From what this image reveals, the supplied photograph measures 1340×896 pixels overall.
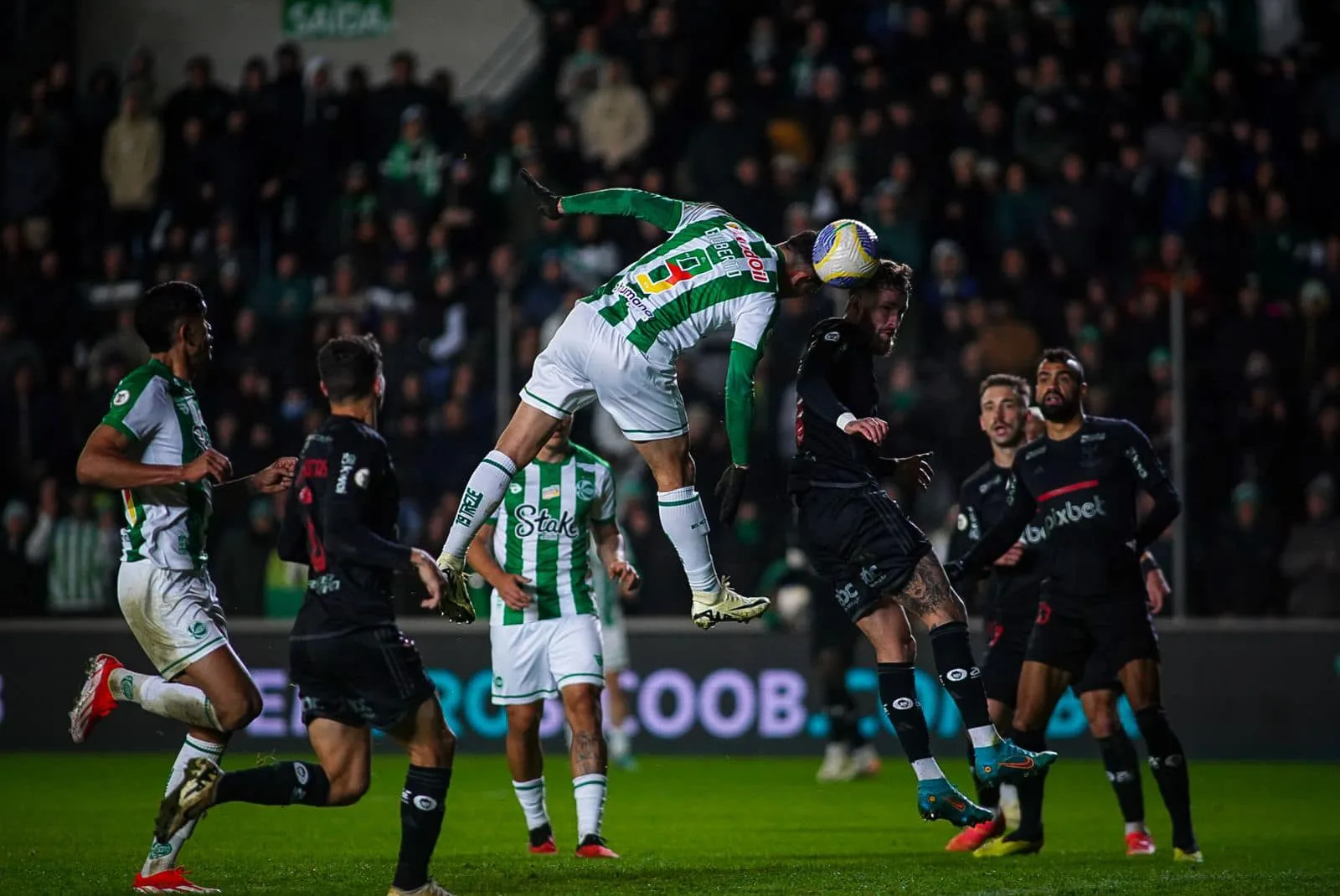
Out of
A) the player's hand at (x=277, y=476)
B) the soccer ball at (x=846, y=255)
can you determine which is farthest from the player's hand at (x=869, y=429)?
the player's hand at (x=277, y=476)

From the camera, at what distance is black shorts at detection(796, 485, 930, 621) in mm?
8281

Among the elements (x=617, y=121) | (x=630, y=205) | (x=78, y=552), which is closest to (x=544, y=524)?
(x=630, y=205)

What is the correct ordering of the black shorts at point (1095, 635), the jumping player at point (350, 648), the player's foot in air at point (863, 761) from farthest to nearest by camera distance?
the player's foot in air at point (863, 761)
the black shorts at point (1095, 635)
the jumping player at point (350, 648)

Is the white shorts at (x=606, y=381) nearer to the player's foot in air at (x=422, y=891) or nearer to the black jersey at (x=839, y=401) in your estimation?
the black jersey at (x=839, y=401)

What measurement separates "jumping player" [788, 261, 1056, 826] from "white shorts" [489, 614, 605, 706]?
69.2 inches

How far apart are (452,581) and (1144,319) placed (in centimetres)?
816

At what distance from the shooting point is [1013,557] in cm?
1007

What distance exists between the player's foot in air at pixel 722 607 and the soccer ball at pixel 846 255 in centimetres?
145

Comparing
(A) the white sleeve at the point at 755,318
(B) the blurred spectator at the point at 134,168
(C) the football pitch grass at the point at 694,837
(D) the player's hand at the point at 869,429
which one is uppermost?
(B) the blurred spectator at the point at 134,168

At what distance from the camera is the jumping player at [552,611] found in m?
9.55

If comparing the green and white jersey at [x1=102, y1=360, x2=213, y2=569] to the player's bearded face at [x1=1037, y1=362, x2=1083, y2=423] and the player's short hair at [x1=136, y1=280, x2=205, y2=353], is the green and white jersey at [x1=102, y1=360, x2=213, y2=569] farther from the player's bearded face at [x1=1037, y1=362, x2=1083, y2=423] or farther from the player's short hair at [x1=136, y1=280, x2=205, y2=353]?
the player's bearded face at [x1=1037, y1=362, x2=1083, y2=423]

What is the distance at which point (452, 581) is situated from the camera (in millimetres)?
7738

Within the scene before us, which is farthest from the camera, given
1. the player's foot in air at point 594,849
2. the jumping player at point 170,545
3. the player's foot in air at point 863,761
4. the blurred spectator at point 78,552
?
the blurred spectator at point 78,552

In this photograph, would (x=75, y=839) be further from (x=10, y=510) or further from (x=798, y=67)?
(x=798, y=67)
